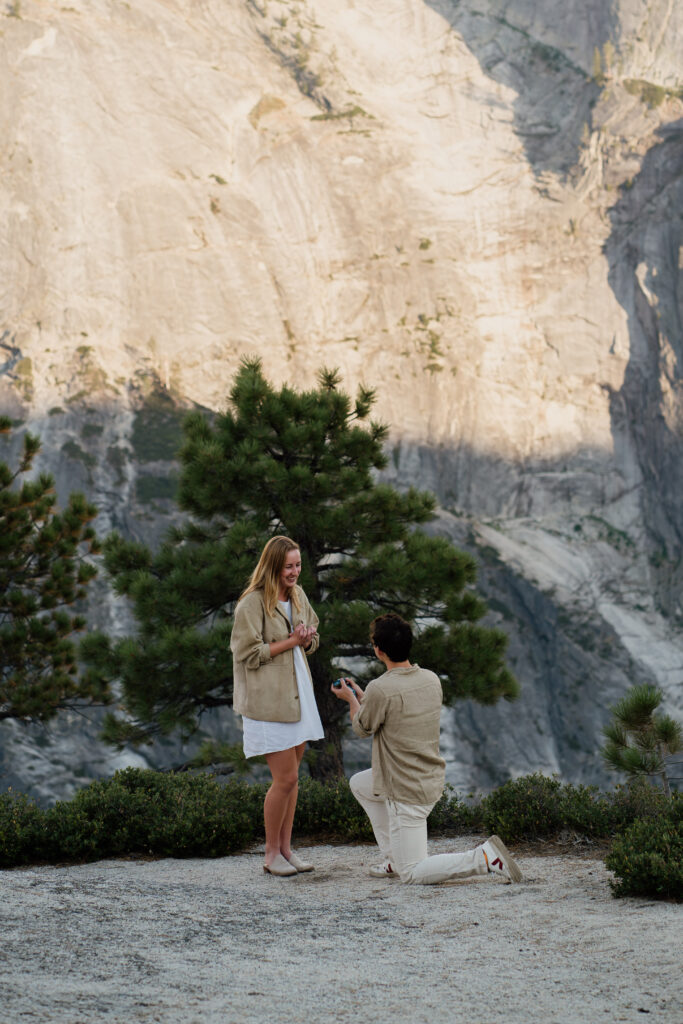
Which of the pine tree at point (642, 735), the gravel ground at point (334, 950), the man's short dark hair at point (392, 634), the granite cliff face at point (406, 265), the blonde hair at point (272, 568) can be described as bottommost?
the gravel ground at point (334, 950)

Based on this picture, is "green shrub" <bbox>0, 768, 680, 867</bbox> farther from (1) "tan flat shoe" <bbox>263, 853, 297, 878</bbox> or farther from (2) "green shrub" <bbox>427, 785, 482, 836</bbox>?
(1) "tan flat shoe" <bbox>263, 853, 297, 878</bbox>

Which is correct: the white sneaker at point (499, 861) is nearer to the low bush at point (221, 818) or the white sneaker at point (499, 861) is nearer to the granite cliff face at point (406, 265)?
the low bush at point (221, 818)

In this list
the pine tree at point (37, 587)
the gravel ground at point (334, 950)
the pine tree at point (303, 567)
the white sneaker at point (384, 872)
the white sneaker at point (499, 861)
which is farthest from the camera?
the pine tree at point (37, 587)

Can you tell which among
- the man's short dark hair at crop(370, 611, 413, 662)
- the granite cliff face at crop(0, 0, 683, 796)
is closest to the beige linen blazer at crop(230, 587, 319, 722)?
the man's short dark hair at crop(370, 611, 413, 662)

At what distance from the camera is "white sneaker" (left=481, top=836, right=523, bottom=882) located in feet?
17.5

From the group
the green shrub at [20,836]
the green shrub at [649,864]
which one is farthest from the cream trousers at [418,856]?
the green shrub at [20,836]

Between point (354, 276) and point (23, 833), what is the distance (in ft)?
145

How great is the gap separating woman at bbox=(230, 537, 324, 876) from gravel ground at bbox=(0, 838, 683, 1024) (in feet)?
2.10

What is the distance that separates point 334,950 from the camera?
13.7 ft

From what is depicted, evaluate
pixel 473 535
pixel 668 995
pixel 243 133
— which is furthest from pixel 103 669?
pixel 243 133

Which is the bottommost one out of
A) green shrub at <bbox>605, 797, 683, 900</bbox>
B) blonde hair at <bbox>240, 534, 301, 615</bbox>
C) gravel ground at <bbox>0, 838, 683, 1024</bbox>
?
gravel ground at <bbox>0, 838, 683, 1024</bbox>

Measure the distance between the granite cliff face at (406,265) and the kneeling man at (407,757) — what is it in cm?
3450

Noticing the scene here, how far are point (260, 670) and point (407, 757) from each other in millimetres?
979

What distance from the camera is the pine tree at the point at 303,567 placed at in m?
11.2
